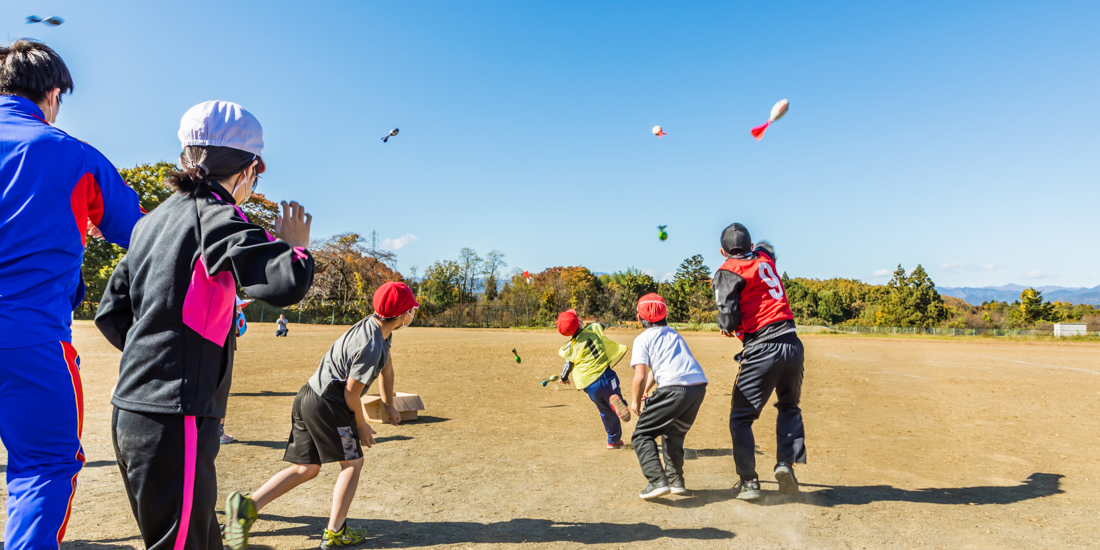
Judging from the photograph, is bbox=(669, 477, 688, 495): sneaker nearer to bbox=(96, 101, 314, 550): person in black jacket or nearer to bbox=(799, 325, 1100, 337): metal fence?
bbox=(96, 101, 314, 550): person in black jacket

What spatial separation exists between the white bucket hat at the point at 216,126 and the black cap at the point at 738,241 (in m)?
3.78

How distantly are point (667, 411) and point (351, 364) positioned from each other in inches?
92.9

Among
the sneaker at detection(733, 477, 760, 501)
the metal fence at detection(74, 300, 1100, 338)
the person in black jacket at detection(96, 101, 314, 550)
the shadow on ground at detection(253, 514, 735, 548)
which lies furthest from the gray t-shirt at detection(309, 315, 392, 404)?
the metal fence at detection(74, 300, 1100, 338)

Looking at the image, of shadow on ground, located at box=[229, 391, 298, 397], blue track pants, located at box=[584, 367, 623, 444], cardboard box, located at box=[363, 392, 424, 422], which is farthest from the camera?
shadow on ground, located at box=[229, 391, 298, 397]

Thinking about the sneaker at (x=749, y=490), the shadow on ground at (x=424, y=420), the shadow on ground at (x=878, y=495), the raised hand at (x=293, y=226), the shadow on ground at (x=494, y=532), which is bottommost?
the shadow on ground at (x=424, y=420)

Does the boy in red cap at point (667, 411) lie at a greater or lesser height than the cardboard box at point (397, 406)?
greater

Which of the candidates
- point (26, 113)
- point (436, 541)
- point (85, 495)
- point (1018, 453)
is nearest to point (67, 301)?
point (26, 113)

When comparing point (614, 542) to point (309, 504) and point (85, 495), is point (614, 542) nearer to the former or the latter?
point (309, 504)

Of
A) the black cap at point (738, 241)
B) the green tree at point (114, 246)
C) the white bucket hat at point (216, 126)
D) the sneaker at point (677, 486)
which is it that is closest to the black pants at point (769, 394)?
the sneaker at point (677, 486)

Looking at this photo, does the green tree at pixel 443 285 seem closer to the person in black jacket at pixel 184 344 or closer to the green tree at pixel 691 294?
the green tree at pixel 691 294

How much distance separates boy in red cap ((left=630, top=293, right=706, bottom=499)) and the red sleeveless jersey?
55 centimetres

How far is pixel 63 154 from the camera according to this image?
84.9 inches

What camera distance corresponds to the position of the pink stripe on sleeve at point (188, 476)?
68.3 inches

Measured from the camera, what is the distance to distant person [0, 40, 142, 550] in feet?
6.40
